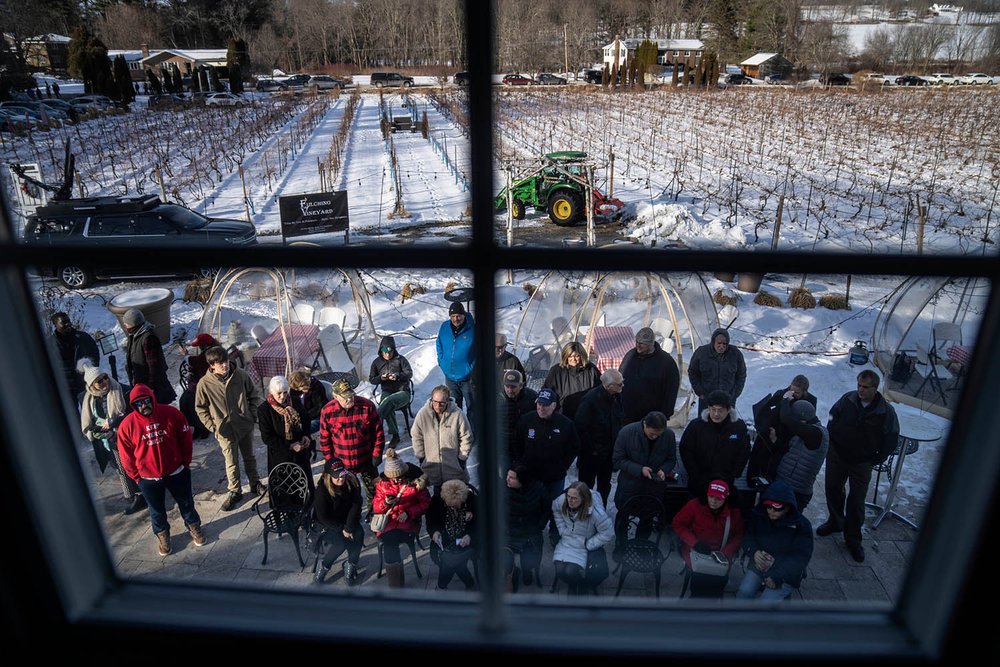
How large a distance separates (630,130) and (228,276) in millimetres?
15570

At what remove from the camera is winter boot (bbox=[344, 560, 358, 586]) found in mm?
3434

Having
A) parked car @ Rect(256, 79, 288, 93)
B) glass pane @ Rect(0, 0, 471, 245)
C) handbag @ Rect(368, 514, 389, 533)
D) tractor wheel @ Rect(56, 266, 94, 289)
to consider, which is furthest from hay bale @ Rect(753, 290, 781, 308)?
parked car @ Rect(256, 79, 288, 93)

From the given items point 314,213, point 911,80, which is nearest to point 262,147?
point 314,213

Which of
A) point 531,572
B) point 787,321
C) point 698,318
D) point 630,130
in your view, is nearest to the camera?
point 531,572

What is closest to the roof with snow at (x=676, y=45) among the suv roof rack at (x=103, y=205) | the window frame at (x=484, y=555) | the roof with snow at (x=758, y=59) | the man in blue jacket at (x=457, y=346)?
the roof with snow at (x=758, y=59)

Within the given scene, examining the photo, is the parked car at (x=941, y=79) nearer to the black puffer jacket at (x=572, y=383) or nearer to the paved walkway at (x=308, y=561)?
the paved walkway at (x=308, y=561)

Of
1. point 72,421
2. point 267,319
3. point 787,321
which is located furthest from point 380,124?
point 72,421

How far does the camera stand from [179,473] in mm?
3516

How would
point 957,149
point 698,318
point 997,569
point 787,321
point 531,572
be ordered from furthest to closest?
1. point 957,149
2. point 787,321
3. point 698,318
4. point 531,572
5. point 997,569

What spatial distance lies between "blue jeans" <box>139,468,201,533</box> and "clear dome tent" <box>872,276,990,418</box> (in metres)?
4.97

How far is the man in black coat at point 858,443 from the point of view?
3400mm

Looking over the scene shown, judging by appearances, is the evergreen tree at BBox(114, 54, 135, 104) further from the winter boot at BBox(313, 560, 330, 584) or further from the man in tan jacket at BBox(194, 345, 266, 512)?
the winter boot at BBox(313, 560, 330, 584)

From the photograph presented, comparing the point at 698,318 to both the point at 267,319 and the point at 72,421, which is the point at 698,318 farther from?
the point at 72,421

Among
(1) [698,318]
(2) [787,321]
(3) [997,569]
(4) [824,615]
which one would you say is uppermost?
(3) [997,569]
